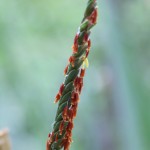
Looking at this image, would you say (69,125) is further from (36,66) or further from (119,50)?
(36,66)

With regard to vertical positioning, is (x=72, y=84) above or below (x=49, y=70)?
below

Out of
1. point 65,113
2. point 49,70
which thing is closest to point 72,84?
point 65,113

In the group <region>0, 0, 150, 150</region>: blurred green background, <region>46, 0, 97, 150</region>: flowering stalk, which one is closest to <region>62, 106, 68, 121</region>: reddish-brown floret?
<region>46, 0, 97, 150</region>: flowering stalk

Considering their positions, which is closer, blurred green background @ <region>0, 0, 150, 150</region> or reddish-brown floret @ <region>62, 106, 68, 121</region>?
reddish-brown floret @ <region>62, 106, 68, 121</region>

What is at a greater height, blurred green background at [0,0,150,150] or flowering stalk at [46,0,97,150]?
blurred green background at [0,0,150,150]

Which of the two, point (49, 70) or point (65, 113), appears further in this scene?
point (49, 70)

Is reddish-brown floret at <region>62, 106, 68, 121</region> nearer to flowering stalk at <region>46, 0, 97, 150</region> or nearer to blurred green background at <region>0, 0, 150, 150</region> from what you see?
flowering stalk at <region>46, 0, 97, 150</region>

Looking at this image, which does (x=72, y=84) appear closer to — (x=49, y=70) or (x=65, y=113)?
(x=65, y=113)
